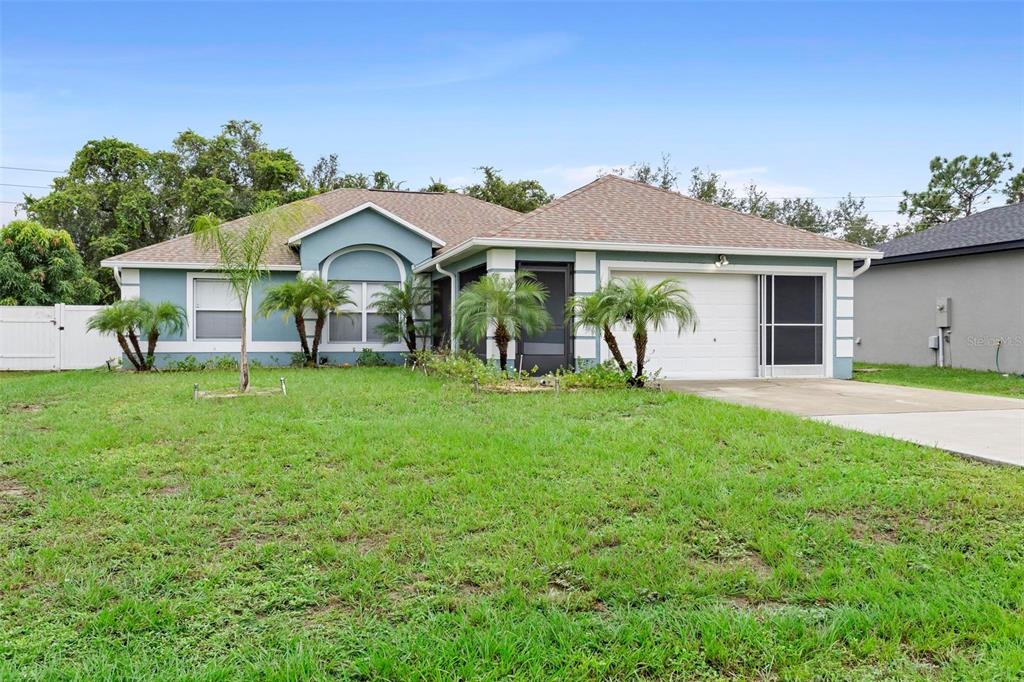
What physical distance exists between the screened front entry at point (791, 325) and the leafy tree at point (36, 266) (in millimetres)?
19848

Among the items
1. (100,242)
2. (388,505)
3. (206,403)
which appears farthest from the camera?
(100,242)

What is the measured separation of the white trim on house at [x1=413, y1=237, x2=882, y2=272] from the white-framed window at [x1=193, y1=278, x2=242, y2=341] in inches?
218

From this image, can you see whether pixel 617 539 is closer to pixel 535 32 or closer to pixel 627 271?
pixel 627 271

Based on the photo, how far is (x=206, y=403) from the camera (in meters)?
9.13

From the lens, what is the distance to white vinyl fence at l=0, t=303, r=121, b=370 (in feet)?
58.0

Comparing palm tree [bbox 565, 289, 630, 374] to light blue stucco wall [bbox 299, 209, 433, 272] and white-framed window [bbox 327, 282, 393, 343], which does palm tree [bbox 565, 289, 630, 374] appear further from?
white-framed window [bbox 327, 282, 393, 343]

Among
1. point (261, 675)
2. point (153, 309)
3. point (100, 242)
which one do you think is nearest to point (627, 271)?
point (153, 309)

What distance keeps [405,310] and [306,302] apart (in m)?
2.20

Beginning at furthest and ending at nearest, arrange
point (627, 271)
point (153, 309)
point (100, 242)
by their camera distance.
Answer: point (100, 242) < point (153, 309) < point (627, 271)

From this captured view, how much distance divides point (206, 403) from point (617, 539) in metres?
6.82

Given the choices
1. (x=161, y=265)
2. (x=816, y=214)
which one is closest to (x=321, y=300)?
(x=161, y=265)

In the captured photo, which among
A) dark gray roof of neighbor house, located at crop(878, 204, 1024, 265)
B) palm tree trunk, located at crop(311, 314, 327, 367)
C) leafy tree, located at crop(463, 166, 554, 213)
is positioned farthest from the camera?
leafy tree, located at crop(463, 166, 554, 213)

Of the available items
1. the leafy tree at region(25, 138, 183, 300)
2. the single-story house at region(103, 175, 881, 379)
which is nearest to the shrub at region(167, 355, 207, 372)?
the single-story house at region(103, 175, 881, 379)

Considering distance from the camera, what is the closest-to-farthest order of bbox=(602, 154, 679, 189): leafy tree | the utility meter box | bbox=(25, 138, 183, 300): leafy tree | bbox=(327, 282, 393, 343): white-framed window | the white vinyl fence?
bbox=(327, 282, 393, 343): white-framed window, the utility meter box, the white vinyl fence, bbox=(25, 138, 183, 300): leafy tree, bbox=(602, 154, 679, 189): leafy tree
